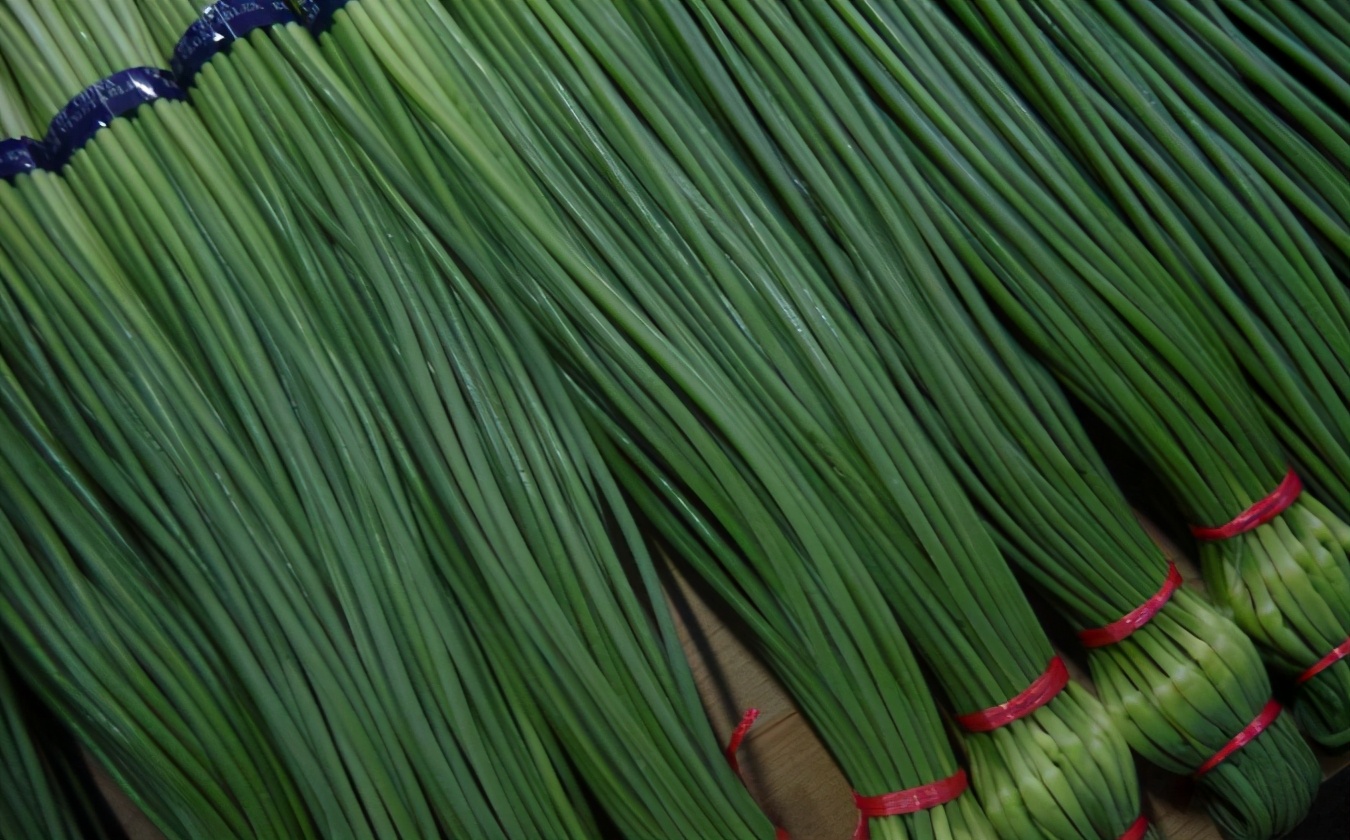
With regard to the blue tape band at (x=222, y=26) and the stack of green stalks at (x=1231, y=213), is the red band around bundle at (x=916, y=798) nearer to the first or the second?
the stack of green stalks at (x=1231, y=213)

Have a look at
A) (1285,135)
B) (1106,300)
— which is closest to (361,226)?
(1106,300)

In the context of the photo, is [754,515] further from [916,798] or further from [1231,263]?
[1231,263]

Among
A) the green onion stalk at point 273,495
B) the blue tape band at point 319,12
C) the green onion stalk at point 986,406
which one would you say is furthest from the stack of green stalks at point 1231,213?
the green onion stalk at point 273,495

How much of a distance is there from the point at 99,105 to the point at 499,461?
0.50 m

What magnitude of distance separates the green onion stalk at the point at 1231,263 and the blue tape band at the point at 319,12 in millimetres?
642

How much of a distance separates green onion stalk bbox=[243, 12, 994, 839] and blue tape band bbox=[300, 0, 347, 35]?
2cm

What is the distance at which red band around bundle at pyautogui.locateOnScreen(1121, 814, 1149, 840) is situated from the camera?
97cm

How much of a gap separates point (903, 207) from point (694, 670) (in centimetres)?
53

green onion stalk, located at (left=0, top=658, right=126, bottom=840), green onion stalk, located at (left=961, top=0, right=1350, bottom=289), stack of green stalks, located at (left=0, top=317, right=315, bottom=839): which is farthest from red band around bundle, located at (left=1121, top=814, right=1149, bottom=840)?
green onion stalk, located at (left=0, top=658, right=126, bottom=840)

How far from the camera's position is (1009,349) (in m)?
0.99

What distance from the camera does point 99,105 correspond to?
0.95 meters

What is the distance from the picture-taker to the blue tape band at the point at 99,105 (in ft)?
3.12

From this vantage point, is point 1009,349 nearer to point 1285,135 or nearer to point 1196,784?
point 1285,135

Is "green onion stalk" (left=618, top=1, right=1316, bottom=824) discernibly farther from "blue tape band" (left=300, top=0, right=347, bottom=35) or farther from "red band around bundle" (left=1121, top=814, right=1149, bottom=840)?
"blue tape band" (left=300, top=0, right=347, bottom=35)
